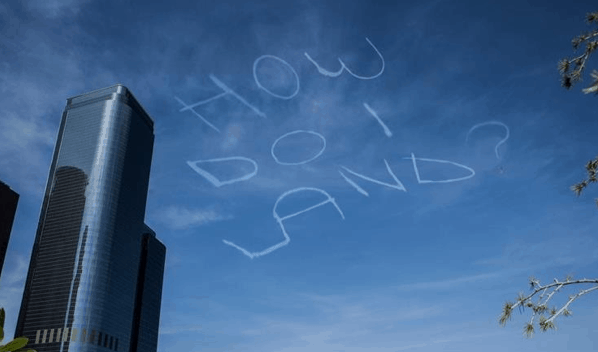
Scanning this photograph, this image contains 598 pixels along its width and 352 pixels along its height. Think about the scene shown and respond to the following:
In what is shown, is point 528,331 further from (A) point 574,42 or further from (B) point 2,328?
(B) point 2,328

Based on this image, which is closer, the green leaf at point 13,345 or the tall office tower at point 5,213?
the green leaf at point 13,345

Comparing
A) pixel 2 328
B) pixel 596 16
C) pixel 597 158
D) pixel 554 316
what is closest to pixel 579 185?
pixel 597 158

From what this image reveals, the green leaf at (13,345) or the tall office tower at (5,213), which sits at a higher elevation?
the tall office tower at (5,213)

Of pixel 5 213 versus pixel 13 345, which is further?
pixel 5 213

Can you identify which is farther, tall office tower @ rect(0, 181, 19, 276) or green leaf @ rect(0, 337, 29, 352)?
tall office tower @ rect(0, 181, 19, 276)

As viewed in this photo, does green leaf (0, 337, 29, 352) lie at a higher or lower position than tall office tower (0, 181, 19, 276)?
lower

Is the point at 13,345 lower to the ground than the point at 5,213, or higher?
lower

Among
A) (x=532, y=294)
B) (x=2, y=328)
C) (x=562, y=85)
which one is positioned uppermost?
(x=562, y=85)

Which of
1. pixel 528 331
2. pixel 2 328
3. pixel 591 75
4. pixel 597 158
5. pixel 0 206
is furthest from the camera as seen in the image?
pixel 0 206
